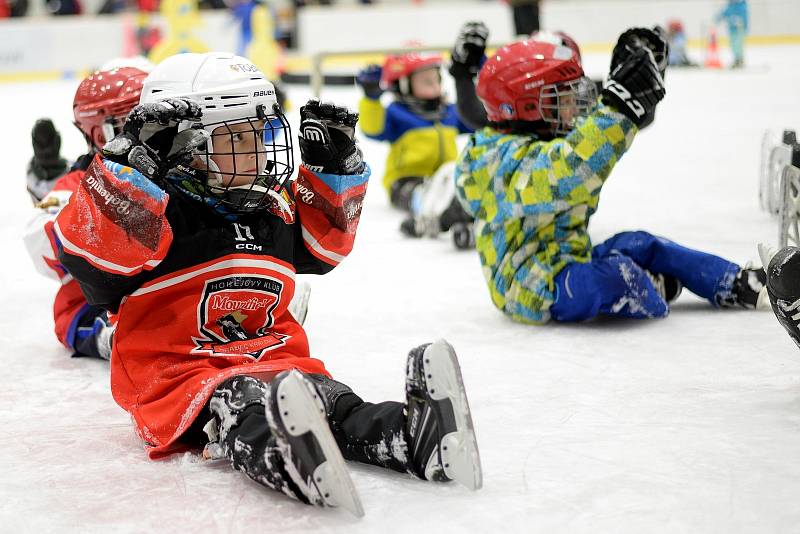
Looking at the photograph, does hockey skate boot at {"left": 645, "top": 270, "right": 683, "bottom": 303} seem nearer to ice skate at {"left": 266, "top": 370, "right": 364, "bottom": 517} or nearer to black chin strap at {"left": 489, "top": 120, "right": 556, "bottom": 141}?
black chin strap at {"left": 489, "top": 120, "right": 556, "bottom": 141}

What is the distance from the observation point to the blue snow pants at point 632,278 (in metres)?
2.84

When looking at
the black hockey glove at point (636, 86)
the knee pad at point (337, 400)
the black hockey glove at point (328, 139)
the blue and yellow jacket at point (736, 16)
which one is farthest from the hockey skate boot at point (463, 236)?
the blue and yellow jacket at point (736, 16)

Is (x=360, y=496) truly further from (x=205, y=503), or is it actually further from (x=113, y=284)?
(x=113, y=284)

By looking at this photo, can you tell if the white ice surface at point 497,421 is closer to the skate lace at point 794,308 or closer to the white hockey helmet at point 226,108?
the skate lace at point 794,308

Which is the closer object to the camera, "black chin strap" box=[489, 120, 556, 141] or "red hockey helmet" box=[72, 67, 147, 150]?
"red hockey helmet" box=[72, 67, 147, 150]

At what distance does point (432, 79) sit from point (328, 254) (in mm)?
3306

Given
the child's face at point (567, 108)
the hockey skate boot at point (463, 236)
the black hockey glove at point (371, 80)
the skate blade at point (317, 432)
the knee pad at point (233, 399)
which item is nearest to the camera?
the skate blade at point (317, 432)

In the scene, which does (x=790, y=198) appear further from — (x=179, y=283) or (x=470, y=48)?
(x=179, y=283)

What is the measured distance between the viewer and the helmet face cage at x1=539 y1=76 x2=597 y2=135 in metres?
2.88

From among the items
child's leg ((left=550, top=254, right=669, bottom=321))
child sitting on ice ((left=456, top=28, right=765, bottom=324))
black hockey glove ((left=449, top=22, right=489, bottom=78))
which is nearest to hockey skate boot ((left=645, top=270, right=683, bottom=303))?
child sitting on ice ((left=456, top=28, right=765, bottom=324))

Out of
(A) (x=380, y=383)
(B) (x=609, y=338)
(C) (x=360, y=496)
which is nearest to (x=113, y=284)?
(C) (x=360, y=496)

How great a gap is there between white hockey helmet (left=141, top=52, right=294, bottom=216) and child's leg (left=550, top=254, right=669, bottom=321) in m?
1.10

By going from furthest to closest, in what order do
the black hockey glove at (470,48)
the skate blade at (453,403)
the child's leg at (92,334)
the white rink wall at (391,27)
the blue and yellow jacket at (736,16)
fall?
the white rink wall at (391,27), the blue and yellow jacket at (736,16), the black hockey glove at (470,48), the child's leg at (92,334), the skate blade at (453,403)

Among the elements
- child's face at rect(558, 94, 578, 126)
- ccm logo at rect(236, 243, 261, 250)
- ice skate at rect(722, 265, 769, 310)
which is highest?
child's face at rect(558, 94, 578, 126)
